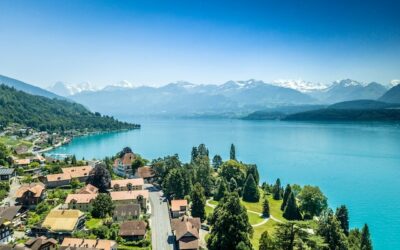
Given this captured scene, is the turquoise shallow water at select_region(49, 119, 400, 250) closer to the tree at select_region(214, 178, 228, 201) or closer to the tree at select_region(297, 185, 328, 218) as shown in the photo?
the tree at select_region(297, 185, 328, 218)

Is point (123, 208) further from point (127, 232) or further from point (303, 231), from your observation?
point (303, 231)

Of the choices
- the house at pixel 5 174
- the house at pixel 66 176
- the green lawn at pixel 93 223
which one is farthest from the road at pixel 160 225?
the house at pixel 5 174

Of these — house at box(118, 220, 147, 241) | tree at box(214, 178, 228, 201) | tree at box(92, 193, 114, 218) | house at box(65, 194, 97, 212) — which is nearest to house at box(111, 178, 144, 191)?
house at box(65, 194, 97, 212)

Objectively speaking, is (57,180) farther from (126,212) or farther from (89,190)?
(126,212)

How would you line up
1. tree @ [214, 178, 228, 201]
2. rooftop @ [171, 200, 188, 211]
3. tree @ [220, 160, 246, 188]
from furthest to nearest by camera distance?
tree @ [220, 160, 246, 188] < tree @ [214, 178, 228, 201] < rooftop @ [171, 200, 188, 211]

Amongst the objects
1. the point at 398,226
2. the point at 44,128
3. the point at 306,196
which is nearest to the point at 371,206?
the point at 398,226

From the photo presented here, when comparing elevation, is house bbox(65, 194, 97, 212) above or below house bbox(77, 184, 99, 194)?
below
